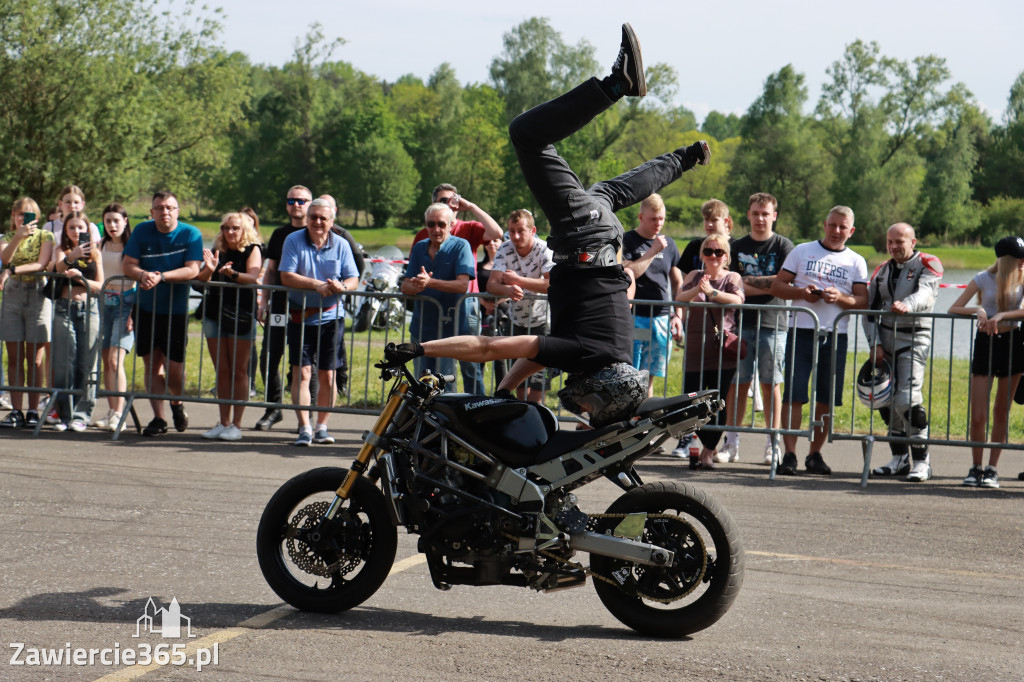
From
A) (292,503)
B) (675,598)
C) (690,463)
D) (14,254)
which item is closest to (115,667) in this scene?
(292,503)

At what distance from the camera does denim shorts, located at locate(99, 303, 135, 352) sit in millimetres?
10812

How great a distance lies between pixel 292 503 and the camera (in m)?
5.36

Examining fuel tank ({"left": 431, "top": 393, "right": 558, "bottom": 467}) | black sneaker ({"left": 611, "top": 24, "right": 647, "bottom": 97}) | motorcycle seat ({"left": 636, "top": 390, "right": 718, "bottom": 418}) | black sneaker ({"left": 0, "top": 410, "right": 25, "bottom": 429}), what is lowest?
black sneaker ({"left": 0, "top": 410, "right": 25, "bottom": 429})

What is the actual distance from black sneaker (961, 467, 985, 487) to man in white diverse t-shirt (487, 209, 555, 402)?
139 inches

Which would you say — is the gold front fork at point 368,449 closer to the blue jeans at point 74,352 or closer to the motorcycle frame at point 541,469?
the motorcycle frame at point 541,469

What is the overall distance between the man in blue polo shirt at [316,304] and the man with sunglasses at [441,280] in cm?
63

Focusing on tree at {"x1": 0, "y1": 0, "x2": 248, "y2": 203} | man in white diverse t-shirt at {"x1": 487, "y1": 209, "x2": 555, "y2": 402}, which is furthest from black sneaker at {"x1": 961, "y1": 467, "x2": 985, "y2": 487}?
tree at {"x1": 0, "y1": 0, "x2": 248, "y2": 203}

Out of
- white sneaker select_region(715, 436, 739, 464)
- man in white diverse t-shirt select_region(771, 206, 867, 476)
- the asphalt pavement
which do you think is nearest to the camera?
the asphalt pavement

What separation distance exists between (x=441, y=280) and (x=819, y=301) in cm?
332

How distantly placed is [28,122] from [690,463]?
35105 millimetres

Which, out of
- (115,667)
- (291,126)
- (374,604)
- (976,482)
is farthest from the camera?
(291,126)

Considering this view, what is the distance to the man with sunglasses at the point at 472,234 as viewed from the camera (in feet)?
34.2

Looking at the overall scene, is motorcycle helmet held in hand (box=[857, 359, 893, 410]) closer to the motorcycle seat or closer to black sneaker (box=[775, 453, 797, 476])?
black sneaker (box=[775, 453, 797, 476])

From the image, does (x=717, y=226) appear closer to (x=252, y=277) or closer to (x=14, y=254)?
(x=252, y=277)
